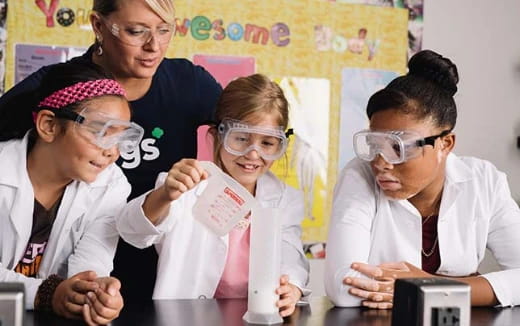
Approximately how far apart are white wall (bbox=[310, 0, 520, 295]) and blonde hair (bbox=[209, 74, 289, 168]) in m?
2.14

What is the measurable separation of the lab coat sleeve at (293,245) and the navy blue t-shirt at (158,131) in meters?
0.40

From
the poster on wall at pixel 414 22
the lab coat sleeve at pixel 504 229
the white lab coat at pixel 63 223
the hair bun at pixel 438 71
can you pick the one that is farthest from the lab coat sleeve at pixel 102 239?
the poster on wall at pixel 414 22

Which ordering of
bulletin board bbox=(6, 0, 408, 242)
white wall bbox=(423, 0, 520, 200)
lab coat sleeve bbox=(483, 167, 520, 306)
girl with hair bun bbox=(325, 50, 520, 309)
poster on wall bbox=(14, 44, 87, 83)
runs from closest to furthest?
girl with hair bun bbox=(325, 50, 520, 309), lab coat sleeve bbox=(483, 167, 520, 306), poster on wall bbox=(14, 44, 87, 83), bulletin board bbox=(6, 0, 408, 242), white wall bbox=(423, 0, 520, 200)

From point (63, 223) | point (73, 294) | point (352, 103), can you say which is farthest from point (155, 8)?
point (352, 103)

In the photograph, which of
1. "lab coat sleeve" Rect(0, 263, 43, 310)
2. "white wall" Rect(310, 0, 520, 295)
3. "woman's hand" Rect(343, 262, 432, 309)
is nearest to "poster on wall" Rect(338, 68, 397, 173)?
"white wall" Rect(310, 0, 520, 295)

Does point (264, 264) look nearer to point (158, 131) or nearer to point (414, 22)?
point (158, 131)

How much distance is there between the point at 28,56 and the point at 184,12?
0.78 m

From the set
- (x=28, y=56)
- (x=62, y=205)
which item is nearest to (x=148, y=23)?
(x=62, y=205)

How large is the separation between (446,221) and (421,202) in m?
0.10

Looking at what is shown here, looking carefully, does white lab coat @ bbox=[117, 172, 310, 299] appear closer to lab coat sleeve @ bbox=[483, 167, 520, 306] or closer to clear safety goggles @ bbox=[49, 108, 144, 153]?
clear safety goggles @ bbox=[49, 108, 144, 153]

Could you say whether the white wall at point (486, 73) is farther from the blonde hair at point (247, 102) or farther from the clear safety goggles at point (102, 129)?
the clear safety goggles at point (102, 129)

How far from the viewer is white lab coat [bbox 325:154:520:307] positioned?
1962mm

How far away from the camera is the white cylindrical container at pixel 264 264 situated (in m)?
1.48

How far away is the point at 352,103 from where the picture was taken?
3906 mm
